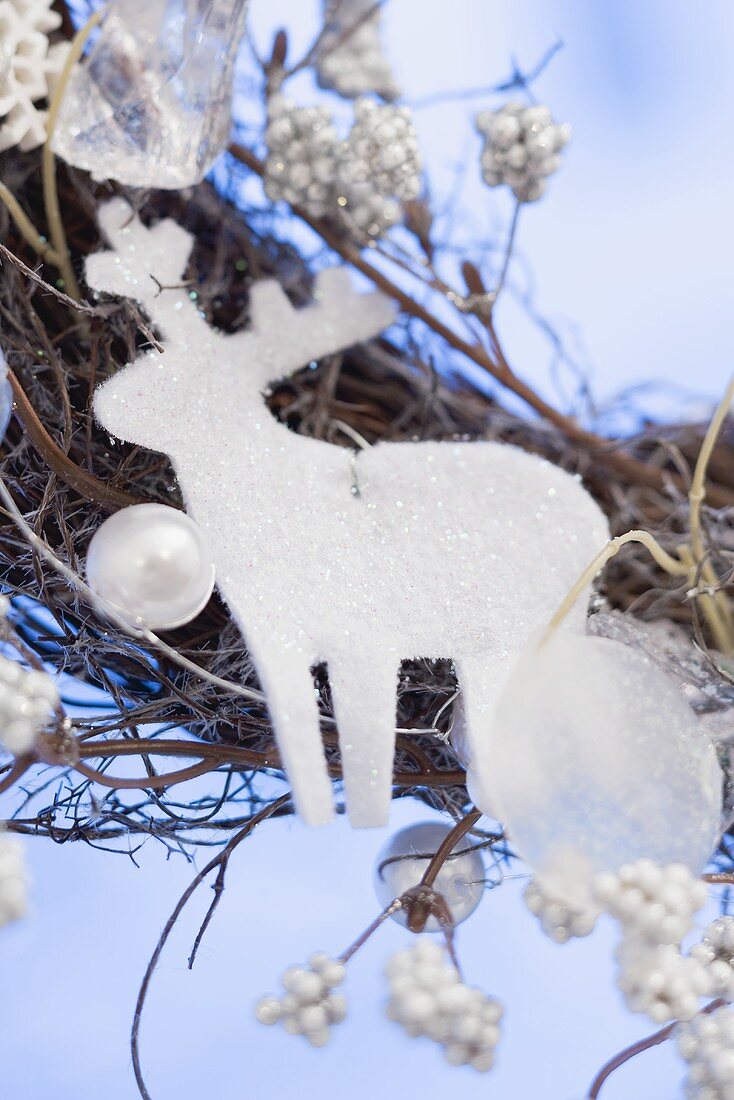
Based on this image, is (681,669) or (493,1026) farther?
(681,669)

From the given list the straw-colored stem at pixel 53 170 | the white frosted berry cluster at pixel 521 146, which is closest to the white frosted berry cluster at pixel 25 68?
the straw-colored stem at pixel 53 170

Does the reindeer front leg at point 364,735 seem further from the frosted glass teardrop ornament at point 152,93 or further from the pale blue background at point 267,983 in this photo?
the frosted glass teardrop ornament at point 152,93

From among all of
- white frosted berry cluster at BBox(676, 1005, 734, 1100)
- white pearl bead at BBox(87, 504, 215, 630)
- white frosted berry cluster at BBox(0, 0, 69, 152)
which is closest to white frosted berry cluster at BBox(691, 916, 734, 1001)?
white frosted berry cluster at BBox(676, 1005, 734, 1100)

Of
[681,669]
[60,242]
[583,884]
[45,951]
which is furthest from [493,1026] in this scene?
[60,242]

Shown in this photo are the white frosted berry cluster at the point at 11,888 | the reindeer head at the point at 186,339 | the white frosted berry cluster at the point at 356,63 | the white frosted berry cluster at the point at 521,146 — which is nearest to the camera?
the white frosted berry cluster at the point at 11,888

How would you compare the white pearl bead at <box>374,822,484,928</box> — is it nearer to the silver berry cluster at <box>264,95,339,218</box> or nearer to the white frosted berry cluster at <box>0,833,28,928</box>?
the white frosted berry cluster at <box>0,833,28,928</box>

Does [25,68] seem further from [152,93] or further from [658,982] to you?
[658,982]

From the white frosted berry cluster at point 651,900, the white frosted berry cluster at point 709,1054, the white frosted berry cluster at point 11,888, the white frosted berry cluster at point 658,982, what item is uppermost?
the white frosted berry cluster at point 11,888

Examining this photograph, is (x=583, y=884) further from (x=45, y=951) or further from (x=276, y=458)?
(x=45, y=951)
